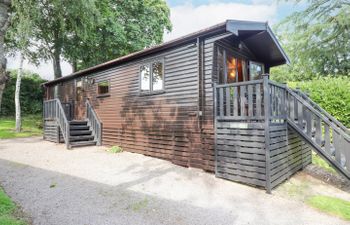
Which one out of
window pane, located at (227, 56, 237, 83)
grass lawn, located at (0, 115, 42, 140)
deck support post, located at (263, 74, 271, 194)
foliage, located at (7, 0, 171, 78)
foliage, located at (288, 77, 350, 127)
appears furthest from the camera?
foliage, located at (7, 0, 171, 78)

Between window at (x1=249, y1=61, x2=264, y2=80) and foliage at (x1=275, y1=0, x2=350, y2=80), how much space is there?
1064 centimetres

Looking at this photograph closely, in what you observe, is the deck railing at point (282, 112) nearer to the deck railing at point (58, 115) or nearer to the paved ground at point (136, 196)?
the paved ground at point (136, 196)

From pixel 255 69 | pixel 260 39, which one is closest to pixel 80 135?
pixel 255 69

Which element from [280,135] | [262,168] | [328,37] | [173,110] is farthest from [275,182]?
[328,37]

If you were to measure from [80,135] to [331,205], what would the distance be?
888cm

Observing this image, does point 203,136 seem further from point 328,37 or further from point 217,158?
point 328,37

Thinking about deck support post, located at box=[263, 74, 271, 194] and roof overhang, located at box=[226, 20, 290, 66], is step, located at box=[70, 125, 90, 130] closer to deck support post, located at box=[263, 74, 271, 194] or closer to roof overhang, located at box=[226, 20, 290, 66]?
roof overhang, located at box=[226, 20, 290, 66]

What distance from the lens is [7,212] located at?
3553 millimetres

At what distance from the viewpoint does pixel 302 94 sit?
6.99m

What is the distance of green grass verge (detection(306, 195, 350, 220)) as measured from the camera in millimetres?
3976

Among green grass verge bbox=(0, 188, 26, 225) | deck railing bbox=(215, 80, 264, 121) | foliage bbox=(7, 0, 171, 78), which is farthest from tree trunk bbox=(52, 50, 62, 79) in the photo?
deck railing bbox=(215, 80, 264, 121)

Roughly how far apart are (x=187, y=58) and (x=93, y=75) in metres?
5.64

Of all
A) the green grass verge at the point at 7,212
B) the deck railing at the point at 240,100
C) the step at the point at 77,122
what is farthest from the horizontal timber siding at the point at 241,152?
the step at the point at 77,122

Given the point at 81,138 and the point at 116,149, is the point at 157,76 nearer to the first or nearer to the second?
the point at 116,149
